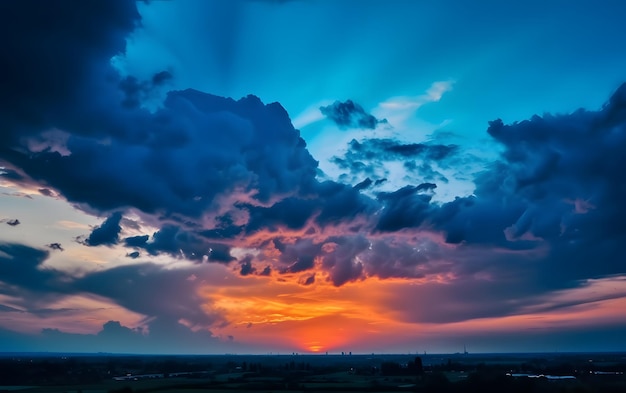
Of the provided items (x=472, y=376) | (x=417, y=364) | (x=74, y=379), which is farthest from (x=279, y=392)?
(x=417, y=364)

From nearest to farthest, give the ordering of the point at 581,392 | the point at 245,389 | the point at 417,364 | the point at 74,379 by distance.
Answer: the point at 581,392 < the point at 245,389 < the point at 74,379 < the point at 417,364

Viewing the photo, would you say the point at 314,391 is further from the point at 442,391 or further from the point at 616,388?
the point at 616,388

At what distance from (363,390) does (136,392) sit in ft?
154

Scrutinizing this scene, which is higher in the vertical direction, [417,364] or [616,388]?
[417,364]

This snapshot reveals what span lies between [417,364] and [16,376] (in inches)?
4890

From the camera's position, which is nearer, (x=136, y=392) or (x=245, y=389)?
(x=136, y=392)

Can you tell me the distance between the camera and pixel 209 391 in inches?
4476

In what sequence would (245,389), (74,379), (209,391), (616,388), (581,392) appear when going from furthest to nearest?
(74,379) → (245,389) → (209,391) → (616,388) → (581,392)

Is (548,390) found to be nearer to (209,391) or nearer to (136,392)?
(209,391)

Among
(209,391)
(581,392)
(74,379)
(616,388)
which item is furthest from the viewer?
(74,379)

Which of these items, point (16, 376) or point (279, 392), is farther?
point (16, 376)

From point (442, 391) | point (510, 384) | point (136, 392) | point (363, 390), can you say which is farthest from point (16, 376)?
point (510, 384)

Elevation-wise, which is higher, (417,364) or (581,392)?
(417,364)

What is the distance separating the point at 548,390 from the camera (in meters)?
95.2
